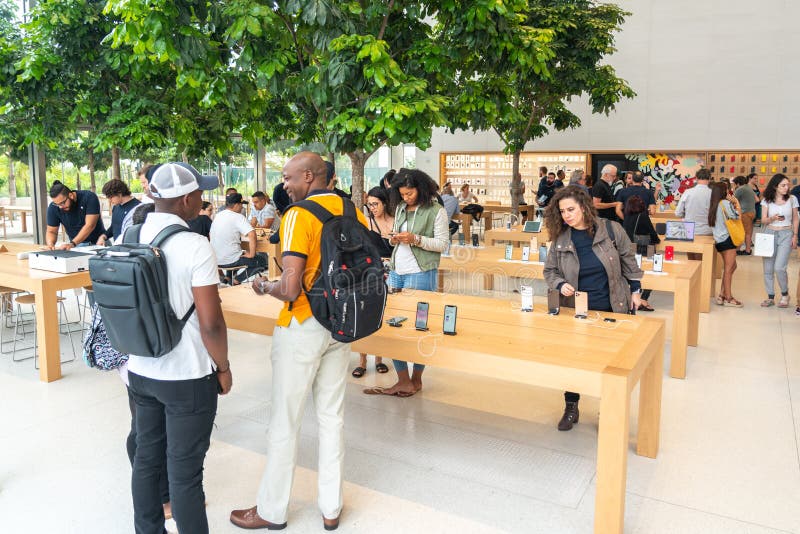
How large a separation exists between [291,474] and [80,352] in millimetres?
3693

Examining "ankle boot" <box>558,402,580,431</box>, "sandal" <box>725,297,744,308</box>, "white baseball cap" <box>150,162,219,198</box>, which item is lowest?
"ankle boot" <box>558,402,580,431</box>

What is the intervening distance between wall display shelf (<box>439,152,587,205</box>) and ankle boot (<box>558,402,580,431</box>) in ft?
42.5

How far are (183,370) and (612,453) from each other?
5.32 ft

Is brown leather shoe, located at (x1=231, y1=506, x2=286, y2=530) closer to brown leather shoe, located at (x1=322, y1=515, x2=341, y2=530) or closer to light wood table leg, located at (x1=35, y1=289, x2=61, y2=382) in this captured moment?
brown leather shoe, located at (x1=322, y1=515, x2=341, y2=530)

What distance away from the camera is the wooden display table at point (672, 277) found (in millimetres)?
4688

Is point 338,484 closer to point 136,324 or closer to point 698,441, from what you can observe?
point 136,324

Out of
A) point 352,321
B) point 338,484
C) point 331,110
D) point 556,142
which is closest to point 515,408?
point 338,484

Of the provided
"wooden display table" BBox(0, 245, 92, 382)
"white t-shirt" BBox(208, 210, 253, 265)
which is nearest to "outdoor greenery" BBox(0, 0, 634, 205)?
"white t-shirt" BBox(208, 210, 253, 265)

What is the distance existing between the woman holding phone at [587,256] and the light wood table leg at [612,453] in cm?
119

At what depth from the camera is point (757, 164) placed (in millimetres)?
13688

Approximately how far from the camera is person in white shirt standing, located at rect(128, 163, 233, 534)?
2.01 metres

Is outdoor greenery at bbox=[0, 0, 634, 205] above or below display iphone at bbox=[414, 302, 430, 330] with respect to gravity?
above

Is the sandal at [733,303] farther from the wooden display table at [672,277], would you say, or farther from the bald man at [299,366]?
the bald man at [299,366]

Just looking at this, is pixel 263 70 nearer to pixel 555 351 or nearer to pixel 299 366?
pixel 299 366
